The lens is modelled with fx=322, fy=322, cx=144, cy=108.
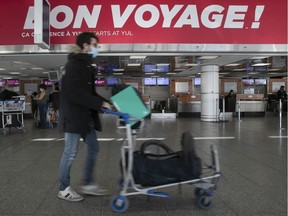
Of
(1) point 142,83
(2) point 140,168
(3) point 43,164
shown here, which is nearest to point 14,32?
(3) point 43,164

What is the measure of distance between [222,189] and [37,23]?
21.6ft

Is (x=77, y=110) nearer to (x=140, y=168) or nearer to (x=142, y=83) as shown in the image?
(x=140, y=168)

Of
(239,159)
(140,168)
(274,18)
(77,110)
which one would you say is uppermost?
(274,18)

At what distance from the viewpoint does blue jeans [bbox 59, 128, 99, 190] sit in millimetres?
3551

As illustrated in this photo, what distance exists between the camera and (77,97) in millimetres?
3332

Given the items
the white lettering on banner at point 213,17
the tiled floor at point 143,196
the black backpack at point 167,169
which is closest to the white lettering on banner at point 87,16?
the white lettering on banner at point 213,17

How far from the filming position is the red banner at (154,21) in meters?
9.58

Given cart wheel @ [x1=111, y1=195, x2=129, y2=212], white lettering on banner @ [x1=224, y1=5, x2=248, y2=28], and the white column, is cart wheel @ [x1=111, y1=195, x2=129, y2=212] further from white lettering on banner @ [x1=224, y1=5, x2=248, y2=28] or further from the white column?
the white column

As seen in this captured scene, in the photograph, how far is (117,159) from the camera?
6.09m

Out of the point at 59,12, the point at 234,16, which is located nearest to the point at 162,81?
the point at 234,16

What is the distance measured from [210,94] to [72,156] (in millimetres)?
13217

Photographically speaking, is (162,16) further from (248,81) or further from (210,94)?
(248,81)

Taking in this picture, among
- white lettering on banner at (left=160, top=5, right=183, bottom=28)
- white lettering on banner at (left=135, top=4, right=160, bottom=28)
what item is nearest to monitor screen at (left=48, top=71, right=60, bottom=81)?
white lettering on banner at (left=135, top=4, right=160, bottom=28)

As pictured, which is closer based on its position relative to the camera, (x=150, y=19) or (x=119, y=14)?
(x=119, y=14)
